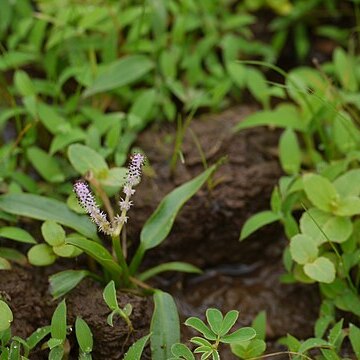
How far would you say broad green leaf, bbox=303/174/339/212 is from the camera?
1.91m

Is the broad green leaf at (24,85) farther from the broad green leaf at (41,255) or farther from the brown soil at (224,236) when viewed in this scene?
the broad green leaf at (41,255)

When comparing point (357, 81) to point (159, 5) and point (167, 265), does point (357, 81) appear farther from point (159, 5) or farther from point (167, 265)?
point (167, 265)

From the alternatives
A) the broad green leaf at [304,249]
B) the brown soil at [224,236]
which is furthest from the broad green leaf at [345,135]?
the broad green leaf at [304,249]

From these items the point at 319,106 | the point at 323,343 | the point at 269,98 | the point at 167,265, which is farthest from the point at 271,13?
the point at 323,343

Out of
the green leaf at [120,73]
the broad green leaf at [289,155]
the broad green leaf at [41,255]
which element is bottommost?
the broad green leaf at [41,255]

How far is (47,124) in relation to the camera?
2.23 m

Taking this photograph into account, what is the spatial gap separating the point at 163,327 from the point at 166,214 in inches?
14.4

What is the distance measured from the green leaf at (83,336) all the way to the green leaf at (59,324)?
4 centimetres

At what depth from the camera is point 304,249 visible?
1801 millimetres

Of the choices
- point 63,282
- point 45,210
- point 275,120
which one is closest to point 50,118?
point 45,210

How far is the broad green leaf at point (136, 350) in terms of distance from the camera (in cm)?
162

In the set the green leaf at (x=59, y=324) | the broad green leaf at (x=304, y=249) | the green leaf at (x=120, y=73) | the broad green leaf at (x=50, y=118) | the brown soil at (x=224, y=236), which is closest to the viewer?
the green leaf at (x=59, y=324)

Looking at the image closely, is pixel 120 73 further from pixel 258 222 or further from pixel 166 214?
pixel 258 222

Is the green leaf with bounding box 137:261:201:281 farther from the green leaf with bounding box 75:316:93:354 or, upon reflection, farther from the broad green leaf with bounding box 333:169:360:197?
the broad green leaf with bounding box 333:169:360:197
